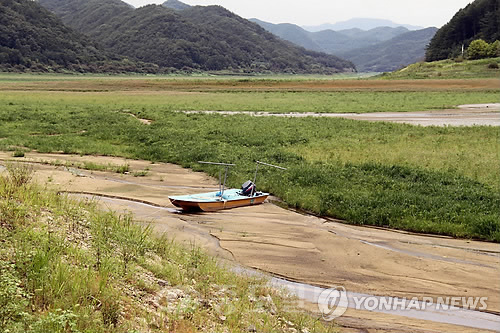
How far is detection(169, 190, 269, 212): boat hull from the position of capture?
18359 mm

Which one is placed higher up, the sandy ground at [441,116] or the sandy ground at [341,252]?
the sandy ground at [441,116]

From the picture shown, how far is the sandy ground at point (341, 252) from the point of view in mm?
12406

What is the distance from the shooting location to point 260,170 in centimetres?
2527

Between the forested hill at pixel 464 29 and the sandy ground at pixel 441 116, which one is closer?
the sandy ground at pixel 441 116

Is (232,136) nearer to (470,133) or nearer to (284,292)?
(470,133)

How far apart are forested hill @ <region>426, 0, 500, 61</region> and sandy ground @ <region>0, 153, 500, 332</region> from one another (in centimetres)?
16587

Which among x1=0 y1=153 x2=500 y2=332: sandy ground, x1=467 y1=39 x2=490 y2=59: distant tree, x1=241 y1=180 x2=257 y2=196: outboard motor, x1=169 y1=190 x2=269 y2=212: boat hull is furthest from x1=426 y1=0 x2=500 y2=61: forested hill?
x1=0 y1=153 x2=500 y2=332: sandy ground

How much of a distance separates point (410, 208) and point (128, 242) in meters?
10.9

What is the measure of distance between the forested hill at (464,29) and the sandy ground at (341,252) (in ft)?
544

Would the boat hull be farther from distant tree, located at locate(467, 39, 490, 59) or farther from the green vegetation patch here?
distant tree, located at locate(467, 39, 490, 59)

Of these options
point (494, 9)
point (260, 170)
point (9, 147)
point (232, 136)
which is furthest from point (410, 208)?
point (494, 9)

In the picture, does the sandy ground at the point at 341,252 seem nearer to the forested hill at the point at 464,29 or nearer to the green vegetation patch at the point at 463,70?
the green vegetation patch at the point at 463,70

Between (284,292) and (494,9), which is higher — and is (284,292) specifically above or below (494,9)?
below

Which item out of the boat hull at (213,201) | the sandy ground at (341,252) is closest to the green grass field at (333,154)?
the sandy ground at (341,252)
